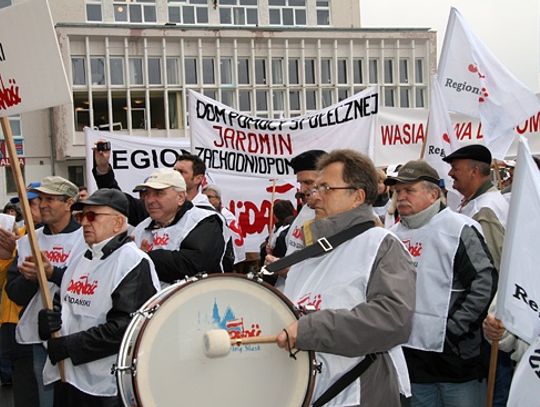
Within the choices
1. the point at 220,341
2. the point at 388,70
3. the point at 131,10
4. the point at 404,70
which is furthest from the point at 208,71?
the point at 220,341

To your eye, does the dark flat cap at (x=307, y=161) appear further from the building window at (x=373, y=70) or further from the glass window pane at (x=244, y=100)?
the building window at (x=373, y=70)

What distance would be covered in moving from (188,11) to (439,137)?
38.9 m

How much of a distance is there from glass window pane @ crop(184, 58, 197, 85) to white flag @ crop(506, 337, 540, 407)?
131ft

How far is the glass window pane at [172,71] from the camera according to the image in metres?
42.6

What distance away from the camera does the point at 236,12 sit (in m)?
45.1

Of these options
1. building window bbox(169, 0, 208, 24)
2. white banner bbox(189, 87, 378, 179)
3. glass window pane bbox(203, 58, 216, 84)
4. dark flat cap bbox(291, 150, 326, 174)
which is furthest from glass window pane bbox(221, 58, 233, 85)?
dark flat cap bbox(291, 150, 326, 174)

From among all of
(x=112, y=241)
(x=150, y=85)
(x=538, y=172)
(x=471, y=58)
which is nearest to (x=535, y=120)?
(x=471, y=58)

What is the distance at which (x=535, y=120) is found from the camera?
957cm

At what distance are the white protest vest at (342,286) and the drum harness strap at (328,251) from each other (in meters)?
0.02

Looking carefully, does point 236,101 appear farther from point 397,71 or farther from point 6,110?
point 6,110

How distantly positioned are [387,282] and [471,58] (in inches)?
213

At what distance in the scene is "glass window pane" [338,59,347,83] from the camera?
149 feet

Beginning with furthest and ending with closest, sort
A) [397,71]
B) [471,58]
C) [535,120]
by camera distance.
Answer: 1. [397,71]
2. [535,120]
3. [471,58]

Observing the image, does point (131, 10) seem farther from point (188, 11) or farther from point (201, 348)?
point (201, 348)
